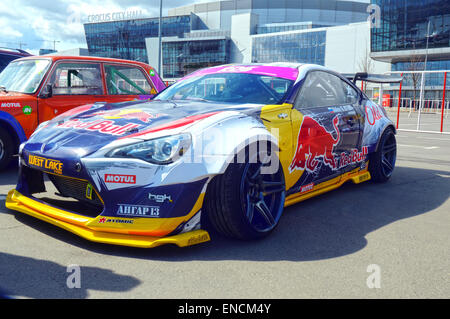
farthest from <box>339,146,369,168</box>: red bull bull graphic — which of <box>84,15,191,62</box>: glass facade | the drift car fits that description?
<box>84,15,191,62</box>: glass facade

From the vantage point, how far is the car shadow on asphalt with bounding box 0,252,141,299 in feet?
7.55

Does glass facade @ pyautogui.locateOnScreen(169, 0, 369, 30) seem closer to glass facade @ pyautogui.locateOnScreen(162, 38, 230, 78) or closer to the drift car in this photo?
glass facade @ pyautogui.locateOnScreen(162, 38, 230, 78)

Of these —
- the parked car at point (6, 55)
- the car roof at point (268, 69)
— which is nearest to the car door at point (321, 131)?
the car roof at point (268, 69)

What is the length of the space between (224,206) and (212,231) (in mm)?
531

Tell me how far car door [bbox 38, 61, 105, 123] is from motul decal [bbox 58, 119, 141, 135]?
104 inches

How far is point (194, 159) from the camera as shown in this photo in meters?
2.90

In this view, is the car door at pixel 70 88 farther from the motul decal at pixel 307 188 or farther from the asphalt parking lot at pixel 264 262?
the motul decal at pixel 307 188

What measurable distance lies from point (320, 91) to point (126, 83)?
3.69 meters

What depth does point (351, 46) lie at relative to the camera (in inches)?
2798

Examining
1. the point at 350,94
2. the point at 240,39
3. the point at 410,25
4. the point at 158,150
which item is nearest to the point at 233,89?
the point at 158,150

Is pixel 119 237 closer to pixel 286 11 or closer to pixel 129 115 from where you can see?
pixel 129 115

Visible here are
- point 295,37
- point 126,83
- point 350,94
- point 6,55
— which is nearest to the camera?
point 350,94

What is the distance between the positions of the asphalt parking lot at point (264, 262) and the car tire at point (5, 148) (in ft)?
7.34
